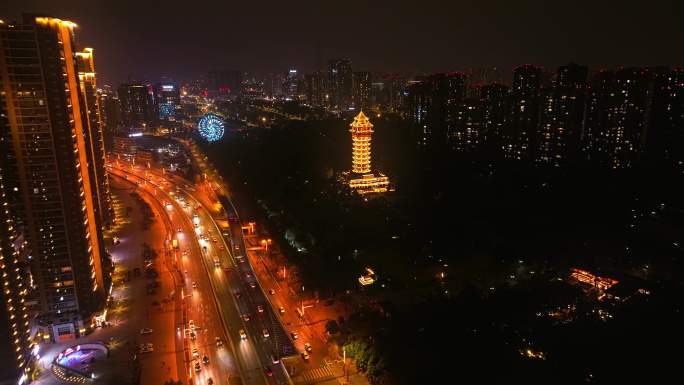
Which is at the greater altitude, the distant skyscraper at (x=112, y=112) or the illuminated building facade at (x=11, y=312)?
the distant skyscraper at (x=112, y=112)

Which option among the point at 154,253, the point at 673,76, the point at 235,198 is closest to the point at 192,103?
the point at 235,198

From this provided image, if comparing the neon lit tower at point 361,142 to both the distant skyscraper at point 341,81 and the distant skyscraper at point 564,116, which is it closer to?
the distant skyscraper at point 564,116

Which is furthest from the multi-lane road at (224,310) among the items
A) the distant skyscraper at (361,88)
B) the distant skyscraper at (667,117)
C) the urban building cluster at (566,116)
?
the distant skyscraper at (361,88)

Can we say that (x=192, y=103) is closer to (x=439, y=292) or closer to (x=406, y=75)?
(x=406, y=75)

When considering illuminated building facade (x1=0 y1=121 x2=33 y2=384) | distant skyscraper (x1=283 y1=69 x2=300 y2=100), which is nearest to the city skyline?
illuminated building facade (x1=0 y1=121 x2=33 y2=384)

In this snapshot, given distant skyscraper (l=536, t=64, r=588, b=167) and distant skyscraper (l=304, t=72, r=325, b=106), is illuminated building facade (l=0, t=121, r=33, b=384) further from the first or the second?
distant skyscraper (l=304, t=72, r=325, b=106)
